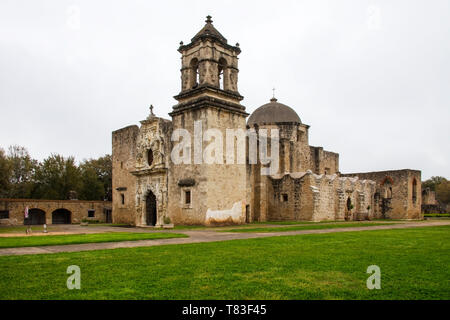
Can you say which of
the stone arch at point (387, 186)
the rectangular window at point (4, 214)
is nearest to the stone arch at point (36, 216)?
the rectangular window at point (4, 214)

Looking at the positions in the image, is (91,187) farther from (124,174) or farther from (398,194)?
(398,194)

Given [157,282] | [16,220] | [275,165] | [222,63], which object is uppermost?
[222,63]

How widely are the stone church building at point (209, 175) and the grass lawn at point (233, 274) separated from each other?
13516 millimetres

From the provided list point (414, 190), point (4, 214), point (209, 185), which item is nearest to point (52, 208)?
point (4, 214)

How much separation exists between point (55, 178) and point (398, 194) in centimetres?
3466

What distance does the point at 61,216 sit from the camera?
3525cm

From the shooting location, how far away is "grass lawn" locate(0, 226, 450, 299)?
5148 millimetres

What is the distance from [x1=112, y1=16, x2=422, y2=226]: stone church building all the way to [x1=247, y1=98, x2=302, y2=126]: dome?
3248mm

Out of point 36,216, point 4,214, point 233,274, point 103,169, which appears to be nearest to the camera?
point 233,274

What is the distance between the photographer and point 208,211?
22.3 m

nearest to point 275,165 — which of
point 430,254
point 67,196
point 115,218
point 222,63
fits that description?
point 222,63
